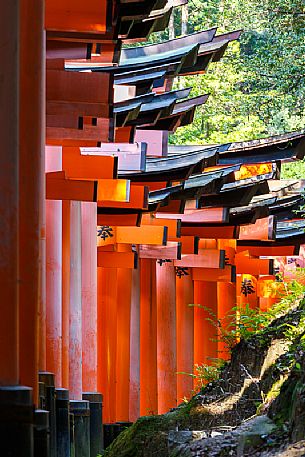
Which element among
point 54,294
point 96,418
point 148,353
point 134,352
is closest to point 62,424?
point 54,294

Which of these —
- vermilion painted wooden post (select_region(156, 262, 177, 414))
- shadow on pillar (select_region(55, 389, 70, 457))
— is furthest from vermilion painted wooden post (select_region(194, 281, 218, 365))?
shadow on pillar (select_region(55, 389, 70, 457))

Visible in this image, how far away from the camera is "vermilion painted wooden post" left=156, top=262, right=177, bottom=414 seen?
85.1 ft

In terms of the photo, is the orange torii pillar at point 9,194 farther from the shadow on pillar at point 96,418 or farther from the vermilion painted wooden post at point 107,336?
the vermilion painted wooden post at point 107,336

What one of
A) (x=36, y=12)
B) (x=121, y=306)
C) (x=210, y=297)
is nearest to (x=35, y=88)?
(x=36, y=12)

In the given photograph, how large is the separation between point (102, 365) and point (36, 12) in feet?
48.4

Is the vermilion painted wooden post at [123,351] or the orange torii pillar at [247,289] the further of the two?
the orange torii pillar at [247,289]

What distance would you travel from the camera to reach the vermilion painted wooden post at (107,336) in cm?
2441

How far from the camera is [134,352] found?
25.3 metres

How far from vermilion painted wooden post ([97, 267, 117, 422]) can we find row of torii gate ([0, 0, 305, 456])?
1.4 inches

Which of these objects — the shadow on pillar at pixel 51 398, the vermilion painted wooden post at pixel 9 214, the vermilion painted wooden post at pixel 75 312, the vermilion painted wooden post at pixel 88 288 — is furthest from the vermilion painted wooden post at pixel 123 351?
the vermilion painted wooden post at pixel 9 214

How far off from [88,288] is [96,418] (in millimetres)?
1912

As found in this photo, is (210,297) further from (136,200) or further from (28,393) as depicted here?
(28,393)

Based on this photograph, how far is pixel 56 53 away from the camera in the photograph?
14516mm

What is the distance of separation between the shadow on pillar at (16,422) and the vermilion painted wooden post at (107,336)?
16.6 m
